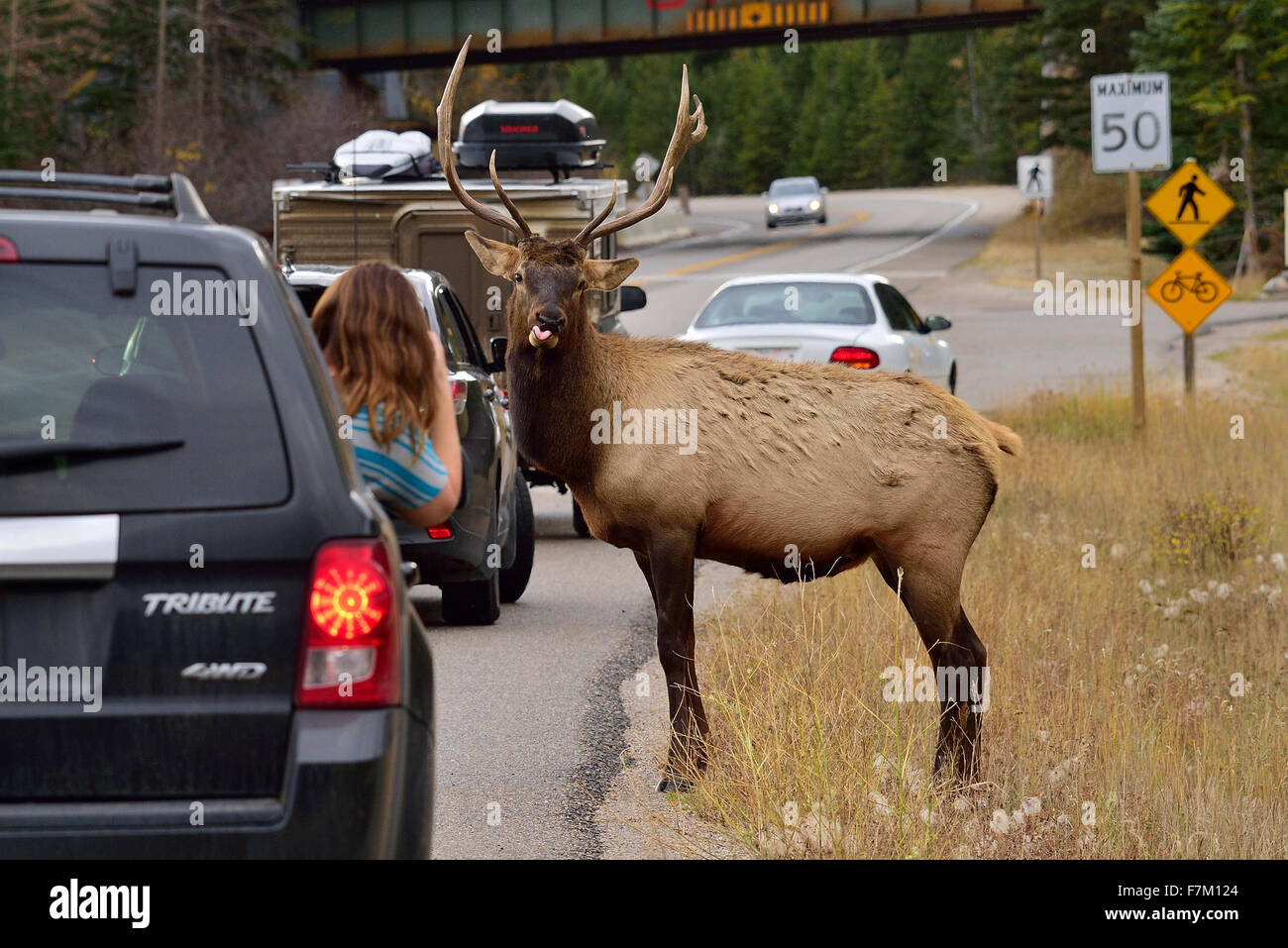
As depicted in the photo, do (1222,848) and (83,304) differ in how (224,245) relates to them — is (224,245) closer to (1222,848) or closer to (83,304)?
(83,304)

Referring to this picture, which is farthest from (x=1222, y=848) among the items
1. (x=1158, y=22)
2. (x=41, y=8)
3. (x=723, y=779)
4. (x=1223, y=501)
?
(x=41, y=8)

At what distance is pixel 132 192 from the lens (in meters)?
4.40

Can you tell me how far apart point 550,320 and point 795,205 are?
227 feet

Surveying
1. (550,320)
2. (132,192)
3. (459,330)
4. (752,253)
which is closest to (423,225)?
(459,330)

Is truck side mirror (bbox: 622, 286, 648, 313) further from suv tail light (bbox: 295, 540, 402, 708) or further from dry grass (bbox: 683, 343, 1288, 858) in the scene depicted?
suv tail light (bbox: 295, 540, 402, 708)

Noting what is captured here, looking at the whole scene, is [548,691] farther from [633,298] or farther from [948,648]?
[633,298]

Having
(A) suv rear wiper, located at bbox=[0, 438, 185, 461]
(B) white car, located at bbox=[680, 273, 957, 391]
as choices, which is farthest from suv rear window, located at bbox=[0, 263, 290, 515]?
(B) white car, located at bbox=[680, 273, 957, 391]

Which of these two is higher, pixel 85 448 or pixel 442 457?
pixel 85 448

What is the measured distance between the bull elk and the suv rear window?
3460 mm

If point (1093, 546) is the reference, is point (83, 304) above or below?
above

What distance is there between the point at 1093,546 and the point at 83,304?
9286 millimetres

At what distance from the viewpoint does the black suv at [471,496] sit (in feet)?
32.3

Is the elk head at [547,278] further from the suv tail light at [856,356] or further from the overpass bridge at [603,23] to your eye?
the overpass bridge at [603,23]
